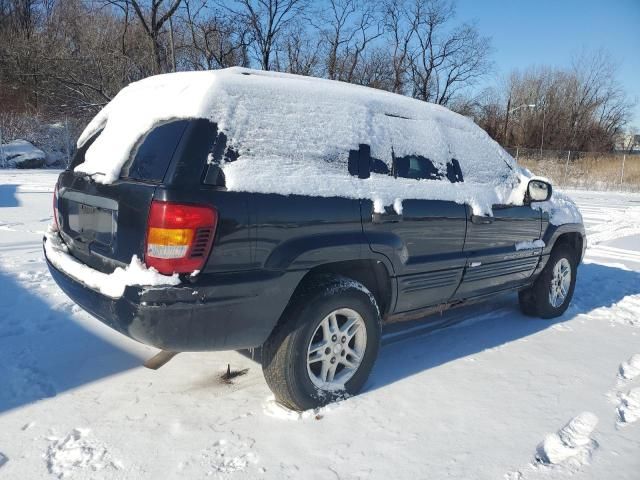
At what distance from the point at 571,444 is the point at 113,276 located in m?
2.60

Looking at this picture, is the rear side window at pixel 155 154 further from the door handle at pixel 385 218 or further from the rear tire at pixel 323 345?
the door handle at pixel 385 218

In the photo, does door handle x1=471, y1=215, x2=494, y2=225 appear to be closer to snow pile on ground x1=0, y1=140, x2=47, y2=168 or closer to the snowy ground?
the snowy ground

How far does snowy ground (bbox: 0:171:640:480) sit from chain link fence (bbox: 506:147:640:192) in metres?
26.9

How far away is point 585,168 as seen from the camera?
95.0 ft

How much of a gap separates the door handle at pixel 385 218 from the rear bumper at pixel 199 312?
65 centimetres

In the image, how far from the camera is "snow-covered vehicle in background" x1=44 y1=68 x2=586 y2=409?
2.34 metres

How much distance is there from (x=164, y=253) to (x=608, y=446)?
8.41 feet

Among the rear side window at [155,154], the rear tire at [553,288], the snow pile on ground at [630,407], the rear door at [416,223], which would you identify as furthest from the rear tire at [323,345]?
the rear tire at [553,288]

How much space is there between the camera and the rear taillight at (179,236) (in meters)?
2.27

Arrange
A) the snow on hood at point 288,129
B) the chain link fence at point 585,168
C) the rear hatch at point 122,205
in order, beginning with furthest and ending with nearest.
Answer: the chain link fence at point 585,168, the snow on hood at point 288,129, the rear hatch at point 122,205

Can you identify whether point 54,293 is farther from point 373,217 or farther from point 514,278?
point 514,278

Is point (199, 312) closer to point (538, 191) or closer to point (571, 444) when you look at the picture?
point (571, 444)

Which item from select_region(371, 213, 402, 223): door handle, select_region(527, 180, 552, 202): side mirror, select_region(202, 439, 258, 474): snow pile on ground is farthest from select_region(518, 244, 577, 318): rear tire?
select_region(202, 439, 258, 474): snow pile on ground

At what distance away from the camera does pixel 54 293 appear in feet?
14.6
